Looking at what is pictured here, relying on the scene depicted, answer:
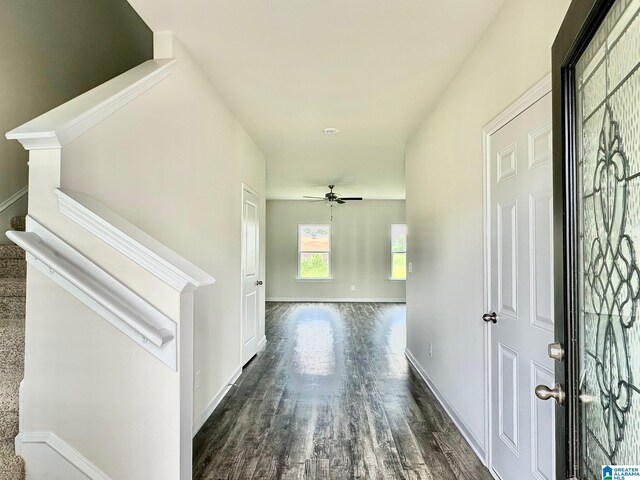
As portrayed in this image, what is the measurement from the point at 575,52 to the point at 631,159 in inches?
14.7

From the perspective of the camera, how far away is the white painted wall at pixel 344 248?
1001cm

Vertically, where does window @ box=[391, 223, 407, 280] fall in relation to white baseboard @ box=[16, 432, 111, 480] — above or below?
above

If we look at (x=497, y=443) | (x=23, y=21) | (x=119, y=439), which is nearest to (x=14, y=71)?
(x=23, y=21)

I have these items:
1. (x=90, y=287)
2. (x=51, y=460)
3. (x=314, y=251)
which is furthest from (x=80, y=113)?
(x=314, y=251)

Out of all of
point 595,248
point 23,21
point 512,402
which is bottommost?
point 512,402

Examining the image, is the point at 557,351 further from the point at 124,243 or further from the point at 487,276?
the point at 124,243

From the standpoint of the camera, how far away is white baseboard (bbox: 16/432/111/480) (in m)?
1.38

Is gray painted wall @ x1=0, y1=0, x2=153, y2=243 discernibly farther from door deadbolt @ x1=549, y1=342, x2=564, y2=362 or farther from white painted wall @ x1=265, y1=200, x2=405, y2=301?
white painted wall @ x1=265, y1=200, x2=405, y2=301

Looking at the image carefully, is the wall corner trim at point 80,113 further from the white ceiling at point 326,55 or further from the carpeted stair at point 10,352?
the carpeted stair at point 10,352

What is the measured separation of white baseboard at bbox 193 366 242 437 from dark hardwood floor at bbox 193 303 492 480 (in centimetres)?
5

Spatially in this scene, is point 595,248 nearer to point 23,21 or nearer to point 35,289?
point 35,289

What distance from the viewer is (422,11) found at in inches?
80.7

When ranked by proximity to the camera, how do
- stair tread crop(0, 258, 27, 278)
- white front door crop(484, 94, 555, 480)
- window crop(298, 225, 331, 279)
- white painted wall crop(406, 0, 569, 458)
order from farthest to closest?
1. window crop(298, 225, 331, 279)
2. stair tread crop(0, 258, 27, 278)
3. white painted wall crop(406, 0, 569, 458)
4. white front door crop(484, 94, 555, 480)

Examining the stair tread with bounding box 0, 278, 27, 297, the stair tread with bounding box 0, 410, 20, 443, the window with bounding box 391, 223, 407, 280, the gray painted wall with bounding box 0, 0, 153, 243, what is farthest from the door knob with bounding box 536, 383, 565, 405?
the window with bounding box 391, 223, 407, 280
